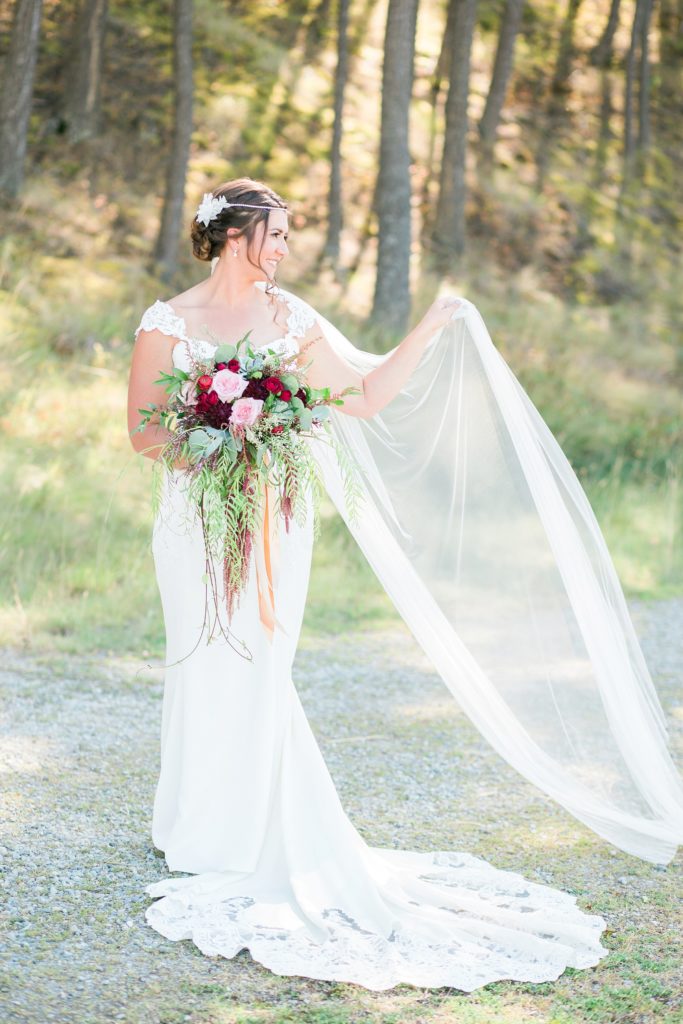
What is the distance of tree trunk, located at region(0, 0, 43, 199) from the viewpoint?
1152cm

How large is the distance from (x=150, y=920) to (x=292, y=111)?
1591cm

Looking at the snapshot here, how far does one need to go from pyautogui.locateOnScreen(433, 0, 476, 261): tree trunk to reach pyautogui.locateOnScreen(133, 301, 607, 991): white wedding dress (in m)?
12.3

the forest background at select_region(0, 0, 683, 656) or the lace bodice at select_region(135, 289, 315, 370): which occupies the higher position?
the forest background at select_region(0, 0, 683, 656)

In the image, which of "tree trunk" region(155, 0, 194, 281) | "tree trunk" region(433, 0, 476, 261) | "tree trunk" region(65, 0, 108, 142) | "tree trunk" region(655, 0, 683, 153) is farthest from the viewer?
"tree trunk" region(655, 0, 683, 153)

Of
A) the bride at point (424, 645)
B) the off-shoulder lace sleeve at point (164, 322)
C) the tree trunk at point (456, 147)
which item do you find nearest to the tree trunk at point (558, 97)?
the tree trunk at point (456, 147)

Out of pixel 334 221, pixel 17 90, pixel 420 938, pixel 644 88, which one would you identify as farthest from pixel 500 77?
pixel 420 938

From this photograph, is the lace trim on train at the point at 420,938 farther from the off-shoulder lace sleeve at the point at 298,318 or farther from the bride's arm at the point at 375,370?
the off-shoulder lace sleeve at the point at 298,318

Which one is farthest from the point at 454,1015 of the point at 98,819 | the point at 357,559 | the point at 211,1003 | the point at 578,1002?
the point at 357,559

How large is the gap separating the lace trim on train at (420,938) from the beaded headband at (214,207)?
2354 mm

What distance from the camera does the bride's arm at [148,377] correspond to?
4102mm

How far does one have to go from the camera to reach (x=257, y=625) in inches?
165

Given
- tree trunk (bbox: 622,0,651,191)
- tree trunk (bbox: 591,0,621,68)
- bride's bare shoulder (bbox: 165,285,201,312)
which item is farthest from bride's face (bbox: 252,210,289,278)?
tree trunk (bbox: 591,0,621,68)

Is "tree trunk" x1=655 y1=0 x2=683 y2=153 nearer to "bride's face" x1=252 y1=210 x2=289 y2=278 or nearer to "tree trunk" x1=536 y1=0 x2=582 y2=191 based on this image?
"tree trunk" x1=536 y1=0 x2=582 y2=191

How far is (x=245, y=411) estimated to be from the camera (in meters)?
3.66
